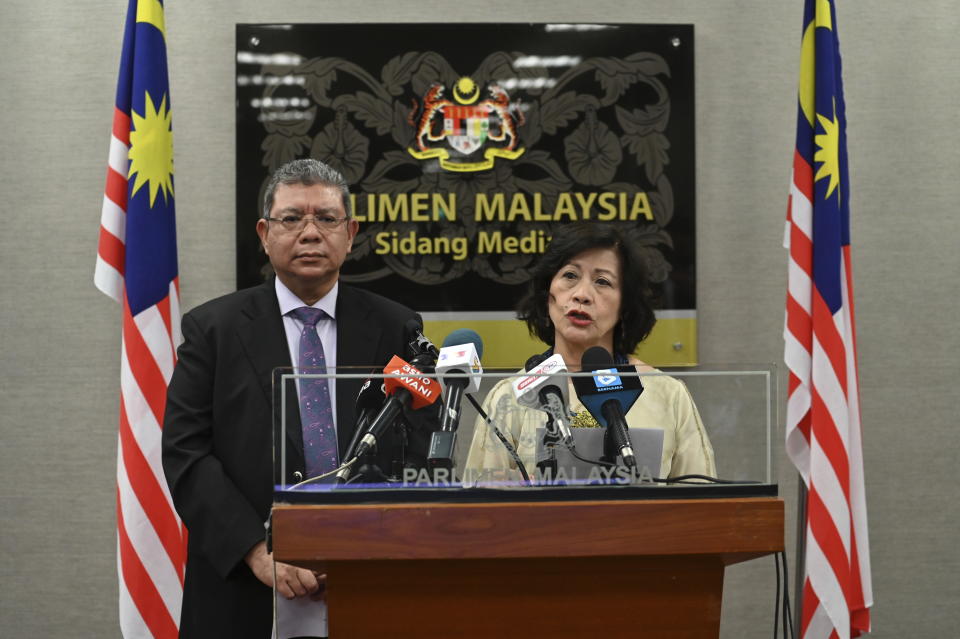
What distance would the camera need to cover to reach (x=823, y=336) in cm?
303

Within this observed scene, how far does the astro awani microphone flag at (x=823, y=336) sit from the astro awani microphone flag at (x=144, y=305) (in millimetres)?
2010

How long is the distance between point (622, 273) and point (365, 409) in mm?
1194

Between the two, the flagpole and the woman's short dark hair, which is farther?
the flagpole

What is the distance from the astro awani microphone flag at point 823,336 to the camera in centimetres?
298

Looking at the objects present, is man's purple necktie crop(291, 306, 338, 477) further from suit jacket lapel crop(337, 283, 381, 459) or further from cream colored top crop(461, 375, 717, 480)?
suit jacket lapel crop(337, 283, 381, 459)

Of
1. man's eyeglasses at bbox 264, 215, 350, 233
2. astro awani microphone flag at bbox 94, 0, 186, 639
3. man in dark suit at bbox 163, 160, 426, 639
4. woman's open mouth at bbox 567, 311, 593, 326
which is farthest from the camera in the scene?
astro awani microphone flag at bbox 94, 0, 186, 639

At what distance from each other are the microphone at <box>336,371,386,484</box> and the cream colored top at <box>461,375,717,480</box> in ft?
0.48

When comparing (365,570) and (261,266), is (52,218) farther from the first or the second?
(365,570)

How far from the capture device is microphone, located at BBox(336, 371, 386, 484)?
130cm

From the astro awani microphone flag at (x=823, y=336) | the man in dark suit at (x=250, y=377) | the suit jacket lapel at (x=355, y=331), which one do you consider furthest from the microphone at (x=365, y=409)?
the astro awani microphone flag at (x=823, y=336)

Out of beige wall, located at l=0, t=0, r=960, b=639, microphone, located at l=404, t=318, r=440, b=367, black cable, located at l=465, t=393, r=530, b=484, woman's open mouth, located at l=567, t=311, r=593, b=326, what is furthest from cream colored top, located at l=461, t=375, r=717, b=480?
beige wall, located at l=0, t=0, r=960, b=639

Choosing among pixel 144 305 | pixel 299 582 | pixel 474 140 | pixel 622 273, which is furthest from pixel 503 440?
pixel 474 140

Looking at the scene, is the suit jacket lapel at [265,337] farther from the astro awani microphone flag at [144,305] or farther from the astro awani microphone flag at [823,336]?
the astro awani microphone flag at [823,336]

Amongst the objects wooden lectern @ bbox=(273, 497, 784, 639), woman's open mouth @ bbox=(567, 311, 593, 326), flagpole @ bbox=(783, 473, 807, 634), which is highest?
woman's open mouth @ bbox=(567, 311, 593, 326)
